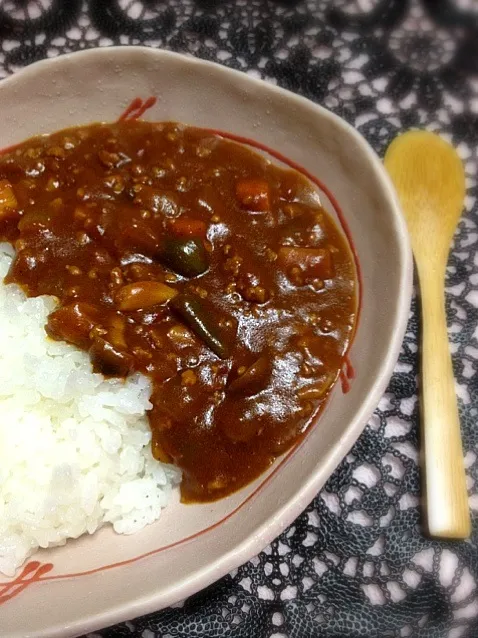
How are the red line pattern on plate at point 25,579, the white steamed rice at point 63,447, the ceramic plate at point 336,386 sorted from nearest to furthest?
1. the ceramic plate at point 336,386
2. the red line pattern on plate at point 25,579
3. the white steamed rice at point 63,447

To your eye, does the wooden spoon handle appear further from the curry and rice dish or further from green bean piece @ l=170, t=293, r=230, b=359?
green bean piece @ l=170, t=293, r=230, b=359

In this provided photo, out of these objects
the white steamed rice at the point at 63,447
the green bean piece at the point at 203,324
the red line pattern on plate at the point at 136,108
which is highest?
the red line pattern on plate at the point at 136,108

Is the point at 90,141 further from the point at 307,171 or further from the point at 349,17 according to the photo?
the point at 349,17

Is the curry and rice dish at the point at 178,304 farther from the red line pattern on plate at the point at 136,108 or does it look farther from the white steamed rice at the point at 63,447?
the red line pattern on plate at the point at 136,108

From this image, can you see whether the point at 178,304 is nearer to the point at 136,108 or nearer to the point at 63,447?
the point at 63,447

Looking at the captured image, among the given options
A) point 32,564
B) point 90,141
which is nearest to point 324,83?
point 90,141

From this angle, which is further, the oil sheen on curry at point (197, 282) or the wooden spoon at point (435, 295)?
the wooden spoon at point (435, 295)

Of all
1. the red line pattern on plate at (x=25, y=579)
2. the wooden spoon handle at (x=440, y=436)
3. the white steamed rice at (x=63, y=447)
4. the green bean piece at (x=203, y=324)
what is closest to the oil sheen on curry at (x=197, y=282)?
the green bean piece at (x=203, y=324)
